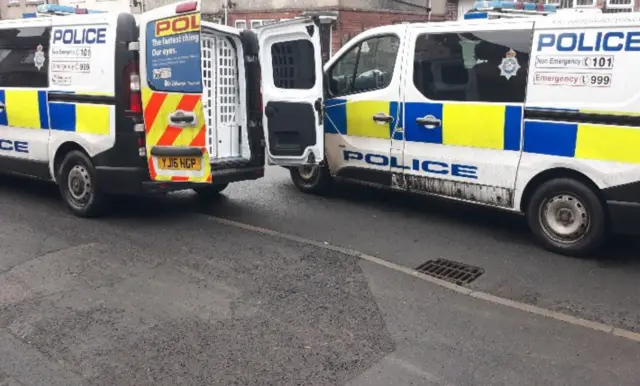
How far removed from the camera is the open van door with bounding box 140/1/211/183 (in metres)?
Answer: 5.41

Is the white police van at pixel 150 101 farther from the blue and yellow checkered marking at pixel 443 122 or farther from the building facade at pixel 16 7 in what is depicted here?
the building facade at pixel 16 7

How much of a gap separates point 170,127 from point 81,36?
4.40 feet

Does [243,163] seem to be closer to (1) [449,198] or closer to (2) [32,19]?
(1) [449,198]

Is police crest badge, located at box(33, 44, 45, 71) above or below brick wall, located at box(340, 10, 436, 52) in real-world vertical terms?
below

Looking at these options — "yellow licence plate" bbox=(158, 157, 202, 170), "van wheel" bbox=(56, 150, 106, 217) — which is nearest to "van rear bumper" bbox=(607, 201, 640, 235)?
"yellow licence plate" bbox=(158, 157, 202, 170)

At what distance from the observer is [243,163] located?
20.9 ft

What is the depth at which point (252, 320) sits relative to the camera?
4043 millimetres

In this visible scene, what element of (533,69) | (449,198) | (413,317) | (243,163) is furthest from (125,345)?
(533,69)

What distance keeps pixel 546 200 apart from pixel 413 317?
2.02 meters

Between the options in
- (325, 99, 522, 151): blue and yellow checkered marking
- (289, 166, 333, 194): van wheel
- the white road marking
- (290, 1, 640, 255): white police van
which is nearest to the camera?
the white road marking

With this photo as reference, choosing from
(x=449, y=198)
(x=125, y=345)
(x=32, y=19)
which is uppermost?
(x=32, y=19)

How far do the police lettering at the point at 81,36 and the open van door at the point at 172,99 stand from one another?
1.53 feet

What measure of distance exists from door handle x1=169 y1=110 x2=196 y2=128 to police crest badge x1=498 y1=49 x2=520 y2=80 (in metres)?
2.75

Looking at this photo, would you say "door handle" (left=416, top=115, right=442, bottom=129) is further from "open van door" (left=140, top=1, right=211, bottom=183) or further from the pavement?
"open van door" (left=140, top=1, right=211, bottom=183)
